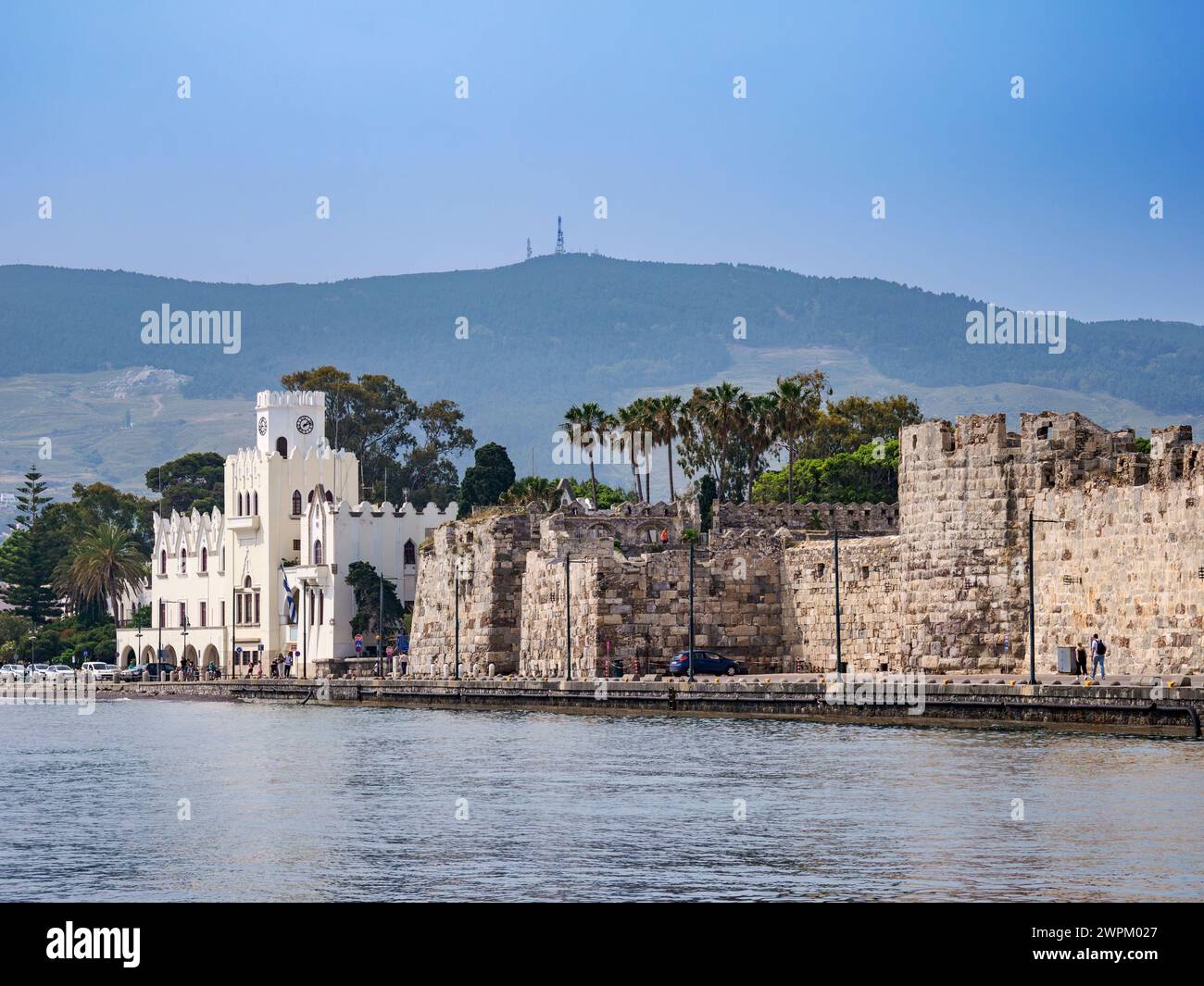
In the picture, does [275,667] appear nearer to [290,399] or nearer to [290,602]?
[290,602]

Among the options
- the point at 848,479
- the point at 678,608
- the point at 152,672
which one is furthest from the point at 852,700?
the point at 152,672

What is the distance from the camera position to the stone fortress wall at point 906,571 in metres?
50.6

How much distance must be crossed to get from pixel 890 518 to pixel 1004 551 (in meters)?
23.5

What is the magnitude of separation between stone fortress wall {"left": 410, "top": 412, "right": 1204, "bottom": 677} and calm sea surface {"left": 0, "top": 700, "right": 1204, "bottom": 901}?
5249mm

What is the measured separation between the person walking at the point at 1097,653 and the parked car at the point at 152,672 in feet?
212

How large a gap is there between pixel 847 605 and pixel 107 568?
225ft

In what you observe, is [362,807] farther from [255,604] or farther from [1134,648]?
[255,604]

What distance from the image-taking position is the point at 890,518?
257ft

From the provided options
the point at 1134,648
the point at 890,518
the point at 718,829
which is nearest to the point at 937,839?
the point at 718,829

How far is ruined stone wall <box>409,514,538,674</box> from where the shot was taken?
3152 inches

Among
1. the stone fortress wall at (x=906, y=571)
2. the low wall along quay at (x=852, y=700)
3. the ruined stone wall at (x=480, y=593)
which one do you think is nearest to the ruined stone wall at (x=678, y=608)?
the stone fortress wall at (x=906, y=571)

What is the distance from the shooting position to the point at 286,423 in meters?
116
